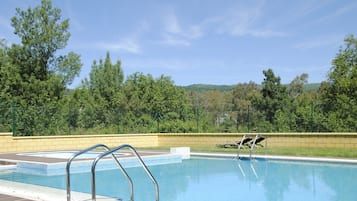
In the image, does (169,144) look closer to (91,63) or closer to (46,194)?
(46,194)

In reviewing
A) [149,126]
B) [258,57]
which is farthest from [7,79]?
[258,57]

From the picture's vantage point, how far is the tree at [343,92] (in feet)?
52.6

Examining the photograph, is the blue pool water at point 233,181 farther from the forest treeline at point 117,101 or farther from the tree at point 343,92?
the forest treeline at point 117,101

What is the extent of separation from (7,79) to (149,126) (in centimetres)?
937

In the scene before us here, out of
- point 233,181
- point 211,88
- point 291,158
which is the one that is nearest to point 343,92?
point 291,158

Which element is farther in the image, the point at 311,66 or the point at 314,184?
the point at 311,66

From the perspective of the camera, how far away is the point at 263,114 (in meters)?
18.6

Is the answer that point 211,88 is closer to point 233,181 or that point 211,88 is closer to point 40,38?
point 40,38

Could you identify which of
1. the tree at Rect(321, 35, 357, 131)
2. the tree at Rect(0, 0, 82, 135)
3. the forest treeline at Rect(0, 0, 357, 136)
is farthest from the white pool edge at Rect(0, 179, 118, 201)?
the tree at Rect(0, 0, 82, 135)

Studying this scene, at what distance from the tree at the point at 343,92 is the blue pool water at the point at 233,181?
441 centimetres

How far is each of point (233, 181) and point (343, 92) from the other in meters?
17.4

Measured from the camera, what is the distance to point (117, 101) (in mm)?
33500

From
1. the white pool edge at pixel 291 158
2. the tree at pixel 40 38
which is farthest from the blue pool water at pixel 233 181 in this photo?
the tree at pixel 40 38

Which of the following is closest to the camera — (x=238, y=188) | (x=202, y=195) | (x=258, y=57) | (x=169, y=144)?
(x=202, y=195)
